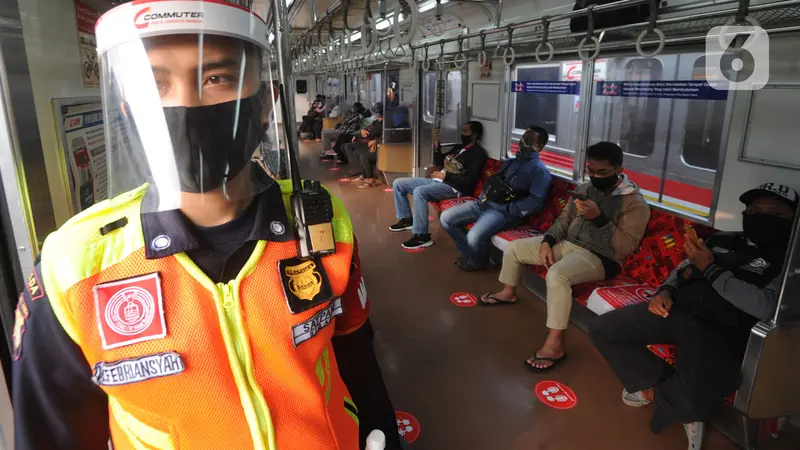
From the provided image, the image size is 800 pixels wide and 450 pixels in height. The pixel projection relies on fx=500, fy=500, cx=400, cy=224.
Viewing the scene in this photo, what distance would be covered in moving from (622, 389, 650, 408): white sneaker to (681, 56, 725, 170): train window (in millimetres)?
2750

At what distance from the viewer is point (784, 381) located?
8.02 ft

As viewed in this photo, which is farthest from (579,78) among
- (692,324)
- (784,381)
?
(784,381)

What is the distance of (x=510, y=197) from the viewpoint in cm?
493

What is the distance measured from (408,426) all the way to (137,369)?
90.2 inches

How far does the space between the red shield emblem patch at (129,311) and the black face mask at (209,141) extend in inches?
7.6

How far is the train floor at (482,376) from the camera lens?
2.82 metres

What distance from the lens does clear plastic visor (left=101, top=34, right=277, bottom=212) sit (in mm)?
871

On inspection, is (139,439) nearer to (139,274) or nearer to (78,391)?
(78,391)

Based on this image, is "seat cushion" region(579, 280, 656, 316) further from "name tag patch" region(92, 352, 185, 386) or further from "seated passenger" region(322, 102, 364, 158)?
"seated passenger" region(322, 102, 364, 158)

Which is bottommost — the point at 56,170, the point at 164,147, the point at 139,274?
the point at 139,274

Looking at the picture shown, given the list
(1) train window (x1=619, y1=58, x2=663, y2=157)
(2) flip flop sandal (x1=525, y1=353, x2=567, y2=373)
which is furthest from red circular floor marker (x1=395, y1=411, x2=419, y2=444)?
(1) train window (x1=619, y1=58, x2=663, y2=157)

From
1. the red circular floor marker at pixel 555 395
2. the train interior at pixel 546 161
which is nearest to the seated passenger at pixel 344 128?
the train interior at pixel 546 161

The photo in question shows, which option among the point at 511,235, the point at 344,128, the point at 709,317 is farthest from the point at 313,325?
the point at 344,128

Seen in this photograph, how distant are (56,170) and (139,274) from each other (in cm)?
83
